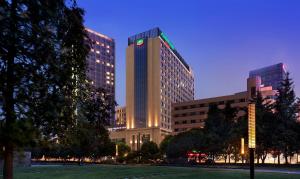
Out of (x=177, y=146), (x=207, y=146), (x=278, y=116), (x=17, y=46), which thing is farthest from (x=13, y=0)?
(x=177, y=146)

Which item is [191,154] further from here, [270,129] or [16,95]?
[16,95]

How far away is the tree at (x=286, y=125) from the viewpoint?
72.1 metres

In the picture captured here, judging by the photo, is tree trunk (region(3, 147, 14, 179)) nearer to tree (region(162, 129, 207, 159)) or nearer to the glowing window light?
the glowing window light

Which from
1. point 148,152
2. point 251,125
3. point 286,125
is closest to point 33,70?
point 251,125

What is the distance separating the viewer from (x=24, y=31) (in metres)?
9.83

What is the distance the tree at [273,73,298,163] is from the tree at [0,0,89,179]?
67.2 m

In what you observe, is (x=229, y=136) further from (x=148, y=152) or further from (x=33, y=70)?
(x=33, y=70)

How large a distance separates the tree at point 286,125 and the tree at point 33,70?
67.2 m

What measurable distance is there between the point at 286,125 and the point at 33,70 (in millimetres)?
69993

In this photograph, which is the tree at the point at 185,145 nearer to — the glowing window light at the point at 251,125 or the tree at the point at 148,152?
the tree at the point at 148,152

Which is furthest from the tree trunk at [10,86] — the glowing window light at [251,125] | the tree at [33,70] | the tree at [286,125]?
the tree at [286,125]

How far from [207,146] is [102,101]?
263 ft

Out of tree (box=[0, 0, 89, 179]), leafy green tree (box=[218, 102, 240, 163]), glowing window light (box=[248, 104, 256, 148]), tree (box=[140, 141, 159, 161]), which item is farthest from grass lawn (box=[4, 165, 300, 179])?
tree (box=[140, 141, 159, 161])

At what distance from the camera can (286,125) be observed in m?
73.7
